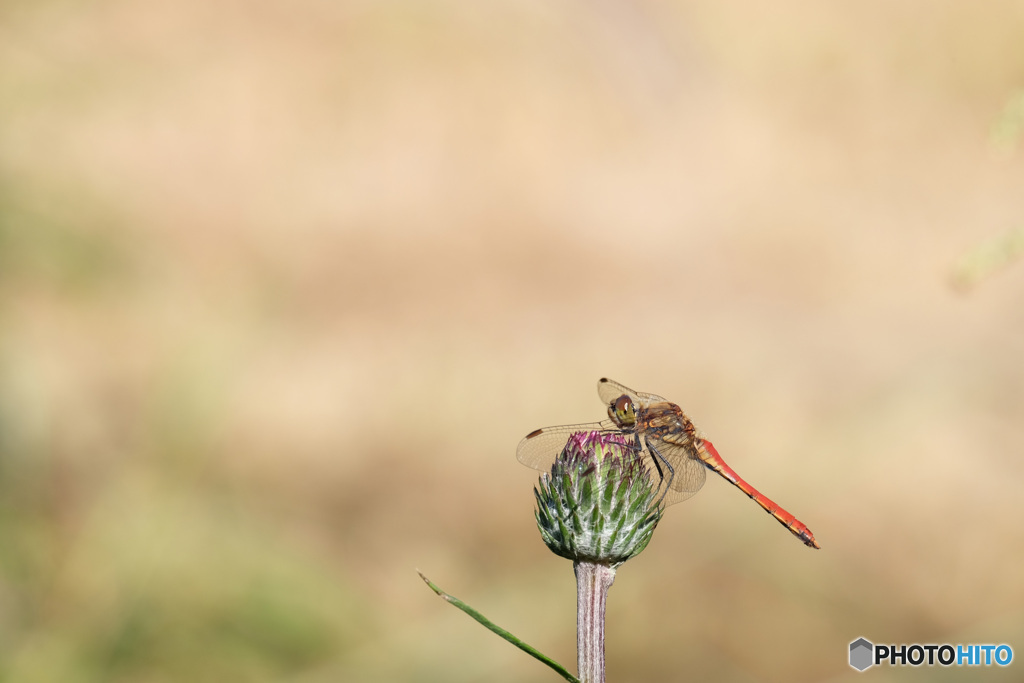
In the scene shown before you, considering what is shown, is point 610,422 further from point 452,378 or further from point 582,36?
Result: point 582,36

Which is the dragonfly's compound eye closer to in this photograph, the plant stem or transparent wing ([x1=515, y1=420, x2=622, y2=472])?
transparent wing ([x1=515, y1=420, x2=622, y2=472])

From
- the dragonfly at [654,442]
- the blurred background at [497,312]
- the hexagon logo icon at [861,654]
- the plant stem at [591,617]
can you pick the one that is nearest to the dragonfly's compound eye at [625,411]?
the dragonfly at [654,442]

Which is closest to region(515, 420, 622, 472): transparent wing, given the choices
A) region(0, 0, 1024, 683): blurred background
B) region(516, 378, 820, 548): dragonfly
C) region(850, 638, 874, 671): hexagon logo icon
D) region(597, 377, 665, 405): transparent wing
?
region(516, 378, 820, 548): dragonfly

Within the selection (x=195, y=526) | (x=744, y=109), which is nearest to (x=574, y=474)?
(x=195, y=526)

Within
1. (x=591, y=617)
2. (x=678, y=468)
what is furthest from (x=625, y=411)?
(x=591, y=617)

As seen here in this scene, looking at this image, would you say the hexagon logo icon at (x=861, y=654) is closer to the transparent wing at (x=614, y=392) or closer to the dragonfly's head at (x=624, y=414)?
the transparent wing at (x=614, y=392)

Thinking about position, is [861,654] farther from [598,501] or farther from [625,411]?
[598,501]
